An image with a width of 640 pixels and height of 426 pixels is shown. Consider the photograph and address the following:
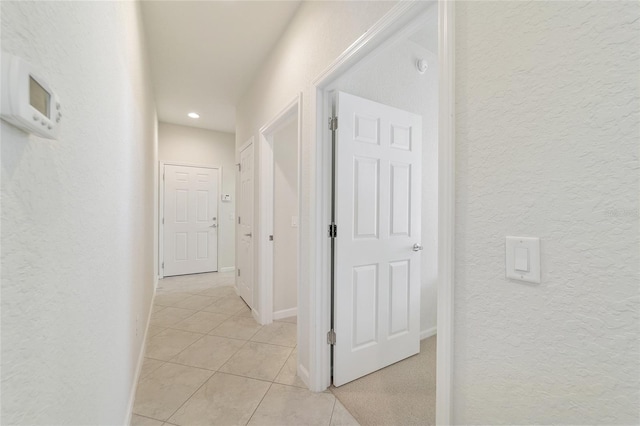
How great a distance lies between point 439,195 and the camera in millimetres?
866

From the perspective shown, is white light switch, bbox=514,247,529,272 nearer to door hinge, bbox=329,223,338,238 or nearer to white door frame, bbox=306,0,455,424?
white door frame, bbox=306,0,455,424

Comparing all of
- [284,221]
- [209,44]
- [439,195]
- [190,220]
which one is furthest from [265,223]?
[190,220]

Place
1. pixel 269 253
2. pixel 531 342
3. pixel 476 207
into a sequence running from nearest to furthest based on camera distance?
pixel 531 342 < pixel 476 207 < pixel 269 253

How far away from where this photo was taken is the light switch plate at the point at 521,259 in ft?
2.15

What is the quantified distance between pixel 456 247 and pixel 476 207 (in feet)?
0.47

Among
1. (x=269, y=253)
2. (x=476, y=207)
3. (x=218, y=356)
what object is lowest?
(x=218, y=356)

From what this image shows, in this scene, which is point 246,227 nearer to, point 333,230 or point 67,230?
point 333,230

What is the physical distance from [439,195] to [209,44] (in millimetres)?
2638

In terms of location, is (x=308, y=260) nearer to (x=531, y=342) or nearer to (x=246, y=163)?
(x=531, y=342)

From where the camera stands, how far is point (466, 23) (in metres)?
0.80

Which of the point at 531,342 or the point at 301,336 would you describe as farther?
the point at 301,336

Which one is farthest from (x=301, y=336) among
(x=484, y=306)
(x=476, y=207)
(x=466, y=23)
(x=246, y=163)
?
(x=246, y=163)

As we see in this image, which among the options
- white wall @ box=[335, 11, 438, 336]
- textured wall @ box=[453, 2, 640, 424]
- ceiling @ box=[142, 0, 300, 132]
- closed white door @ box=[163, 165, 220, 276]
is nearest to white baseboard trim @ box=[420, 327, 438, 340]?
white wall @ box=[335, 11, 438, 336]

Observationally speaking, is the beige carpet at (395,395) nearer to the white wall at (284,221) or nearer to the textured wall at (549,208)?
the textured wall at (549,208)
